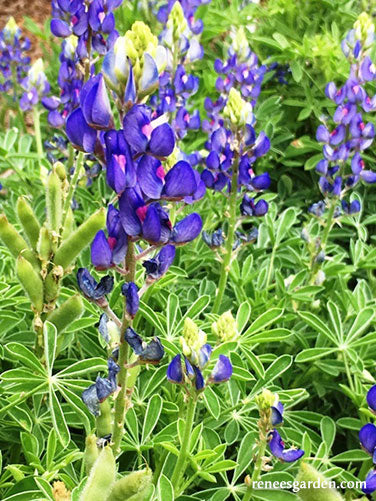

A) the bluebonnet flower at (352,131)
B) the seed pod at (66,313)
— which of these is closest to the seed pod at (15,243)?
the seed pod at (66,313)

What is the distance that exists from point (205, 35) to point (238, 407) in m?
2.76

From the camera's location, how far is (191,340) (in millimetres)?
1394

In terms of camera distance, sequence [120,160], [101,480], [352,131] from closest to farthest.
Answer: [101,480], [120,160], [352,131]

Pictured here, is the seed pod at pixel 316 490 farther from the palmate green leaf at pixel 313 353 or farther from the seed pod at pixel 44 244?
the palmate green leaf at pixel 313 353

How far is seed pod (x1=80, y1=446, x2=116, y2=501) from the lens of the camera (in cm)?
96

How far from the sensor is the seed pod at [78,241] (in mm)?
1452

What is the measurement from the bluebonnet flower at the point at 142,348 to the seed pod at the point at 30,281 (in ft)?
1.34

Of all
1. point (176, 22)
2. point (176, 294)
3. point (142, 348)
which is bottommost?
point (176, 294)

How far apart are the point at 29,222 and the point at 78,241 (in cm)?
18

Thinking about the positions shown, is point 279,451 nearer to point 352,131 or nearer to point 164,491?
point 164,491

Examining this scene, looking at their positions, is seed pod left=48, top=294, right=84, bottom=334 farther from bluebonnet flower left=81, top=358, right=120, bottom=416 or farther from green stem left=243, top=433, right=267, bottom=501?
green stem left=243, top=433, right=267, bottom=501

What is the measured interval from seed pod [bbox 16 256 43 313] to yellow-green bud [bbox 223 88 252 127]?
851 mm

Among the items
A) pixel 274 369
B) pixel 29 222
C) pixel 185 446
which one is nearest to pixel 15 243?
pixel 29 222

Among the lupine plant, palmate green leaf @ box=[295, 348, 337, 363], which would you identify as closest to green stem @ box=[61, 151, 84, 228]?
the lupine plant
